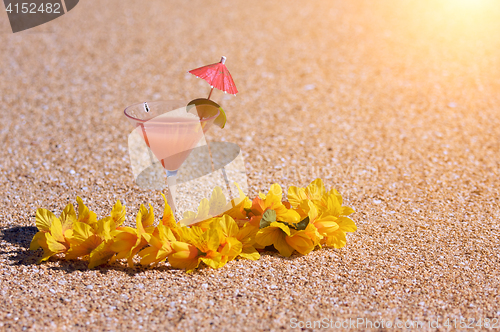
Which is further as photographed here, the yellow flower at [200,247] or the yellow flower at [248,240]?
the yellow flower at [248,240]

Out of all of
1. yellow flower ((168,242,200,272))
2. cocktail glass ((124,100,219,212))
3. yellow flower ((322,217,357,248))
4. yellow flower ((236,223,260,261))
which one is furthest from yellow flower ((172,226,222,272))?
yellow flower ((322,217,357,248))

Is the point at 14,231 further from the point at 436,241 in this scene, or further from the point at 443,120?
the point at 443,120

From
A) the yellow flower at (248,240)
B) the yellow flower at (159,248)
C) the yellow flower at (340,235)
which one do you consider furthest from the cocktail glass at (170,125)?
the yellow flower at (340,235)

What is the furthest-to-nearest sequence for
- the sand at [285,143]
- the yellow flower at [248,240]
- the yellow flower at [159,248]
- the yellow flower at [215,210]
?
the yellow flower at [215,210], the yellow flower at [248,240], the yellow flower at [159,248], the sand at [285,143]

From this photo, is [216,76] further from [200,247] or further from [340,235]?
[340,235]

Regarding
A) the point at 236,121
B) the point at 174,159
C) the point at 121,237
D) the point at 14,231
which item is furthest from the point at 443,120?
the point at 14,231

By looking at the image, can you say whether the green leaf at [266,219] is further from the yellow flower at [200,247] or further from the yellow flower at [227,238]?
the yellow flower at [200,247]

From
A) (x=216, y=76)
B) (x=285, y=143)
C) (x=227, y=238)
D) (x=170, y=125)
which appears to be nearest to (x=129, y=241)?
(x=227, y=238)
